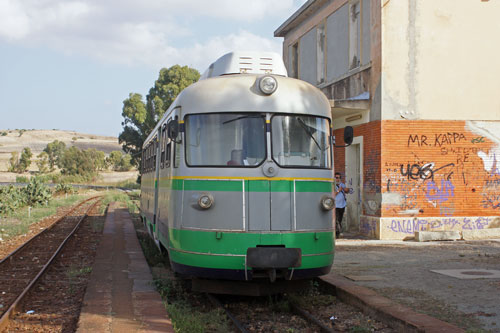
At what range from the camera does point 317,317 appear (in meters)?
7.11

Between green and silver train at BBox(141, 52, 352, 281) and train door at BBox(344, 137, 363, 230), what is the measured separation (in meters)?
8.52

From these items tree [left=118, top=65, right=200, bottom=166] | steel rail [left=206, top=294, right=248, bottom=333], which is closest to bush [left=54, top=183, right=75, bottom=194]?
tree [left=118, top=65, right=200, bottom=166]

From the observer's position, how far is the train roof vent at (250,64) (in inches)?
340

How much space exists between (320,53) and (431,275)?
1143cm

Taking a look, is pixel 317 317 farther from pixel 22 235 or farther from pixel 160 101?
pixel 160 101

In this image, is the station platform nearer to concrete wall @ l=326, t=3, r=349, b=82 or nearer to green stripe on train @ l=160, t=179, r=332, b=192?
green stripe on train @ l=160, t=179, r=332, b=192

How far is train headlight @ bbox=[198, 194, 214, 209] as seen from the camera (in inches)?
273

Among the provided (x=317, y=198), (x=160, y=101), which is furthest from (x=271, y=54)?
(x=160, y=101)

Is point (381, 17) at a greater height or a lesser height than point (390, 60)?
greater

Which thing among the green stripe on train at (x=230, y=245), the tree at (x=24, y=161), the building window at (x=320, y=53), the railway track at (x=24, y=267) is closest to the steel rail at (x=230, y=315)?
the green stripe on train at (x=230, y=245)

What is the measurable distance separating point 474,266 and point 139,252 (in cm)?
697

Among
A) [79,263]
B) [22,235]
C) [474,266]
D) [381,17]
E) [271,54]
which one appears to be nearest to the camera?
[271,54]

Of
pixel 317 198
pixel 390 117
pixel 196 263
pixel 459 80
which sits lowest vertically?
pixel 196 263

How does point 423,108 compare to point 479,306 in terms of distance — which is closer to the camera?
point 479,306
